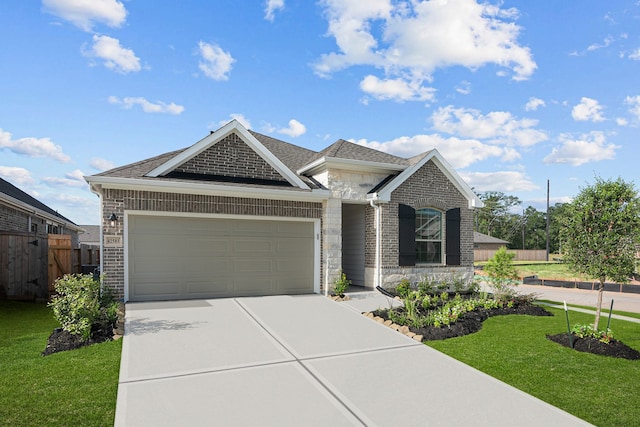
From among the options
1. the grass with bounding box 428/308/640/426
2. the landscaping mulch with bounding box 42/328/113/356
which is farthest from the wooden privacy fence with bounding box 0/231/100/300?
the grass with bounding box 428/308/640/426

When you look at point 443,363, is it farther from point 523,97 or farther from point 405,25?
point 523,97

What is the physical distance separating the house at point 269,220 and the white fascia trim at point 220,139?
0.03 meters

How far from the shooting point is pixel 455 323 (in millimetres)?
8023

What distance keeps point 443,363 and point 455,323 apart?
2442 mm

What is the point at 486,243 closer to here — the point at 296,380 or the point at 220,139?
the point at 220,139

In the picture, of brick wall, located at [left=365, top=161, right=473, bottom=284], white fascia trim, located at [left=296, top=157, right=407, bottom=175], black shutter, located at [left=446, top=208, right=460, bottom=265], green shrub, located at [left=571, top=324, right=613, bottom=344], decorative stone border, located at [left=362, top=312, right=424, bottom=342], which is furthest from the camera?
black shutter, located at [left=446, top=208, right=460, bottom=265]


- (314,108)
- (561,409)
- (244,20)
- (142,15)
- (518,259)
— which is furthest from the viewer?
(518,259)

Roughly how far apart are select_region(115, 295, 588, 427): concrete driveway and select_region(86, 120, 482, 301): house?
210cm

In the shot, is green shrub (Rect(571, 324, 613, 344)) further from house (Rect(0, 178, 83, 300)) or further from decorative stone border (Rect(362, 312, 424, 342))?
house (Rect(0, 178, 83, 300))

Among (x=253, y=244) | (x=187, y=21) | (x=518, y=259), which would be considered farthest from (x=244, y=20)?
(x=518, y=259)

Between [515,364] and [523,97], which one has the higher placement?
[523,97]

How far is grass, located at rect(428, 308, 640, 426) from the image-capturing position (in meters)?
4.32

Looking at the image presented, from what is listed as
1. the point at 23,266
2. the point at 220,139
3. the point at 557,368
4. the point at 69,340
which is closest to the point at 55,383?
the point at 69,340

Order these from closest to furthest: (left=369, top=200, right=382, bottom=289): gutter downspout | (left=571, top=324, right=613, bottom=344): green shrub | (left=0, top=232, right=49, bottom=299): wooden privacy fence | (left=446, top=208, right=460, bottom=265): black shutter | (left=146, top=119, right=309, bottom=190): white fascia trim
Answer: (left=571, top=324, right=613, bottom=344): green shrub → (left=146, top=119, right=309, bottom=190): white fascia trim → (left=0, top=232, right=49, bottom=299): wooden privacy fence → (left=369, top=200, right=382, bottom=289): gutter downspout → (left=446, top=208, right=460, bottom=265): black shutter
